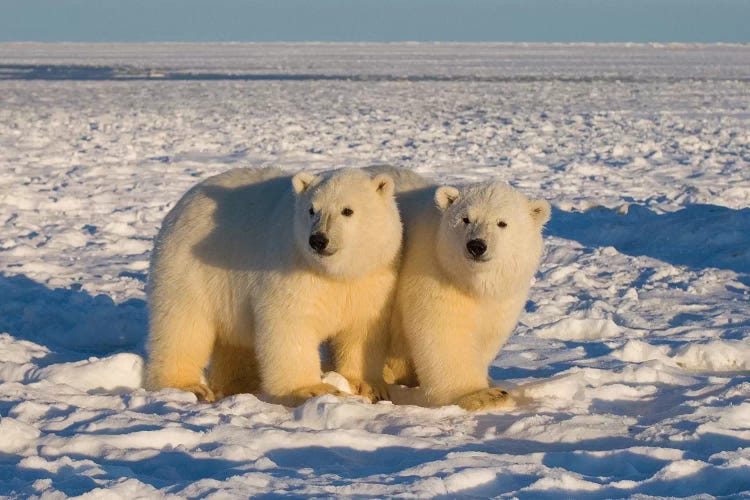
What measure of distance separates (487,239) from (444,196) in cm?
28

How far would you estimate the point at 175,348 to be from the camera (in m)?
3.95

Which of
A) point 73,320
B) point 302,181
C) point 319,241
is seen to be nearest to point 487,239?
point 319,241

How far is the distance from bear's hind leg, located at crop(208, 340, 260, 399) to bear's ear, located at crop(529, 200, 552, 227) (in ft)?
4.07

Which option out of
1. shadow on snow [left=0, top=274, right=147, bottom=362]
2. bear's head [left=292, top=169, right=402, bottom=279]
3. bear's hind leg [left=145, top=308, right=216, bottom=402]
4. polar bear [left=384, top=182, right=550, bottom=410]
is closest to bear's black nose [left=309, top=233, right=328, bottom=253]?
bear's head [left=292, top=169, right=402, bottom=279]

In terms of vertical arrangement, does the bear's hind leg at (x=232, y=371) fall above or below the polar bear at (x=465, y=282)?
below

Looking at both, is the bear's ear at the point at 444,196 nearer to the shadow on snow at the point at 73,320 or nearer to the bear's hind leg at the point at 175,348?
the bear's hind leg at the point at 175,348

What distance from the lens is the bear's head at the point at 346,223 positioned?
11.6ft

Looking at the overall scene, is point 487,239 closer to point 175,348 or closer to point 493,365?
point 493,365

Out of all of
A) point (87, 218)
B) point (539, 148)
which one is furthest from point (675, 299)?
point (539, 148)

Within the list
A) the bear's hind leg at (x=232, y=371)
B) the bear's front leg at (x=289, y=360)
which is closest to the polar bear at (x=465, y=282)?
the bear's front leg at (x=289, y=360)

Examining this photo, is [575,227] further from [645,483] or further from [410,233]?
[645,483]

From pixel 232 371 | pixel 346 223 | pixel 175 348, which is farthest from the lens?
pixel 232 371

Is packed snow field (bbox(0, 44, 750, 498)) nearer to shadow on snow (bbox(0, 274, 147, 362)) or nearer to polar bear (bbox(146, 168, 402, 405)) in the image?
shadow on snow (bbox(0, 274, 147, 362))

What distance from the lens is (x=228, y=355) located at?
4.19 m
